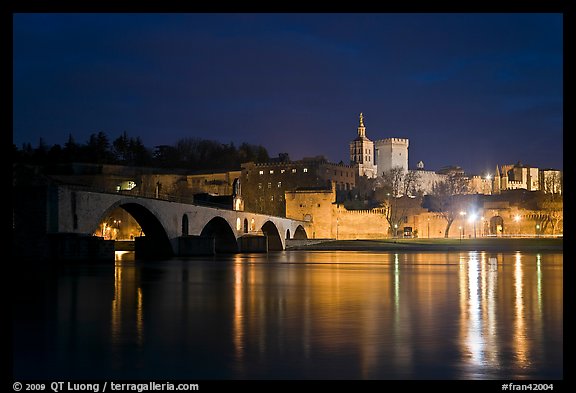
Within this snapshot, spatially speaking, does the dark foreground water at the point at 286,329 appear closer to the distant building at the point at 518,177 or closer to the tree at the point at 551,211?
the tree at the point at 551,211

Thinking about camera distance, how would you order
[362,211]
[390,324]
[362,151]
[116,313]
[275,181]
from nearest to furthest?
1. [390,324]
2. [116,313]
3. [362,211]
4. [275,181]
5. [362,151]

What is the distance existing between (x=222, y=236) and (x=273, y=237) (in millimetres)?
17268

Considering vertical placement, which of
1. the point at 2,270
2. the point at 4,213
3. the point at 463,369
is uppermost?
the point at 4,213

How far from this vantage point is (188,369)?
39.1ft

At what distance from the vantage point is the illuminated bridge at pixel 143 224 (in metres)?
36.0

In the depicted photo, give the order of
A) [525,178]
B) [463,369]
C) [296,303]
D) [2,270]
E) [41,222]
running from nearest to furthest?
[463,369], [2,270], [296,303], [41,222], [525,178]

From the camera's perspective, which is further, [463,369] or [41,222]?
[41,222]

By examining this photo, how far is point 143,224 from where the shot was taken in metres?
52.0

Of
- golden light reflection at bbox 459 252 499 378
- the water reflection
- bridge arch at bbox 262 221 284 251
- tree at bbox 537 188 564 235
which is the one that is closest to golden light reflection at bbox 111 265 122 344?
the water reflection

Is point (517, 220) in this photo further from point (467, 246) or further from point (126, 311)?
A: point (126, 311)

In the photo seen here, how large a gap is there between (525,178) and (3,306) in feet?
504

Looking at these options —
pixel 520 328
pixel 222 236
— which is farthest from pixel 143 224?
pixel 520 328
